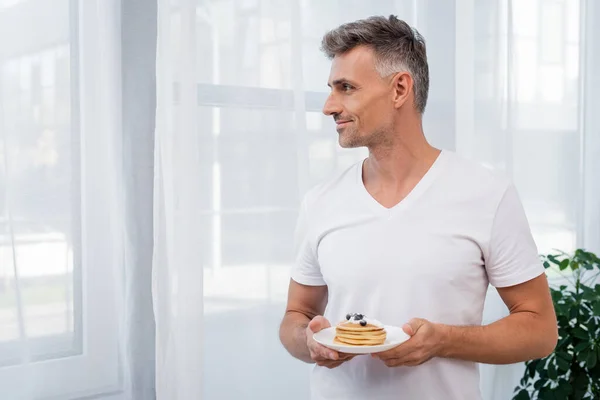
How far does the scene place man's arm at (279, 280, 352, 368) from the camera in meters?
1.43

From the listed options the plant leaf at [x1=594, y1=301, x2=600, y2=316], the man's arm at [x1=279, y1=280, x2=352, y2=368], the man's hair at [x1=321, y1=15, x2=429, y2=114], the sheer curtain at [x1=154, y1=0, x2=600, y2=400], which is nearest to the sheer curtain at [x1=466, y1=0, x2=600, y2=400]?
the sheer curtain at [x1=154, y1=0, x2=600, y2=400]

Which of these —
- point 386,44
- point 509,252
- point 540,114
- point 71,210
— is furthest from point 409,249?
point 540,114

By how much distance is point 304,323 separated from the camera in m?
1.64

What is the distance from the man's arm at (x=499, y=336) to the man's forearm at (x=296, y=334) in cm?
23

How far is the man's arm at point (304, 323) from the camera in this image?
143cm

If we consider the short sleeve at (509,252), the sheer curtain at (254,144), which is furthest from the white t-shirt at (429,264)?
the sheer curtain at (254,144)

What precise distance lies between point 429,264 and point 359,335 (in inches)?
9.4

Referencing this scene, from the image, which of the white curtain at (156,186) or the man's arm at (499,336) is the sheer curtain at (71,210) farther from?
the man's arm at (499,336)

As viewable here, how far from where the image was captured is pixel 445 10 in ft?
8.37

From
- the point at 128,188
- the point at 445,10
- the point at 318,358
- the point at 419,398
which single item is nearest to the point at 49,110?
the point at 128,188

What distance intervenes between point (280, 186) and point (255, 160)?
0.35 ft

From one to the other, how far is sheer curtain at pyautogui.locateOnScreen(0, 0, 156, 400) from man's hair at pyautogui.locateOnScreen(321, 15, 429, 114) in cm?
57

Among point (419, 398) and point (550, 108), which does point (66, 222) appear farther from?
point (550, 108)

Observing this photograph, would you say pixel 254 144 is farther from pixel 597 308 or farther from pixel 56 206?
pixel 597 308
